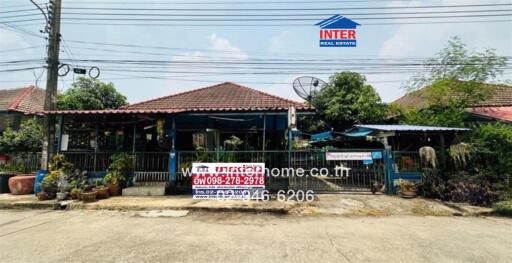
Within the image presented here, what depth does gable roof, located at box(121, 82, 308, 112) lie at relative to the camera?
12492mm

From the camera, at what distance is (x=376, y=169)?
9.66 meters

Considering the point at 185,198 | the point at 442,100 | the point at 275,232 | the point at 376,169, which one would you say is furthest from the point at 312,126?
the point at 275,232

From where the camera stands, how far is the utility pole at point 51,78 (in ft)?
32.1

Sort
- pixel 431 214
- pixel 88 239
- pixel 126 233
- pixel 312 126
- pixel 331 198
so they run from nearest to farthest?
pixel 88 239
pixel 126 233
pixel 431 214
pixel 331 198
pixel 312 126

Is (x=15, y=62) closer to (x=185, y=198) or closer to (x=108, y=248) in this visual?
(x=185, y=198)

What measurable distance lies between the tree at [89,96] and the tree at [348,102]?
45.1 feet

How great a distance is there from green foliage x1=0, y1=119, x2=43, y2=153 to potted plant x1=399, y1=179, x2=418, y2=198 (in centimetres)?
1526

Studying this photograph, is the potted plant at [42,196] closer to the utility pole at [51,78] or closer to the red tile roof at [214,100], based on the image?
the utility pole at [51,78]

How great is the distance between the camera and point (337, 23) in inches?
411

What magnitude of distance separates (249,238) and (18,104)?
739 inches

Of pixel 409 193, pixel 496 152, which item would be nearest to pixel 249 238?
pixel 409 193

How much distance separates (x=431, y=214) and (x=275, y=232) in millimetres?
4373

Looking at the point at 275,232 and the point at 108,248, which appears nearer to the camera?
the point at 108,248

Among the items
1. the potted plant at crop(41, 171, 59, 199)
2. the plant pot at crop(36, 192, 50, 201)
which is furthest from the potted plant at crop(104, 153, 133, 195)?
the plant pot at crop(36, 192, 50, 201)
